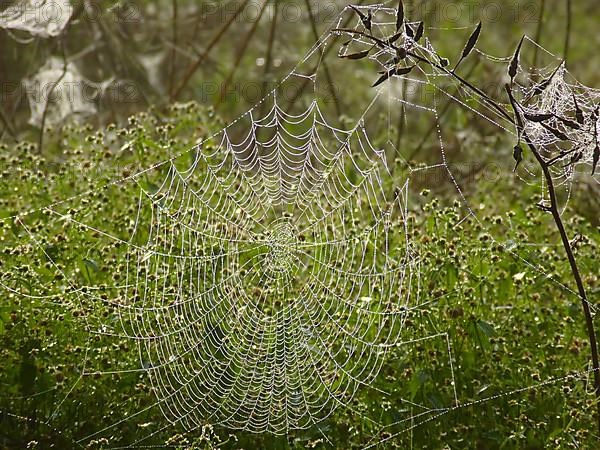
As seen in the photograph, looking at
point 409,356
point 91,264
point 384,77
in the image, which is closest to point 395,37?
point 384,77

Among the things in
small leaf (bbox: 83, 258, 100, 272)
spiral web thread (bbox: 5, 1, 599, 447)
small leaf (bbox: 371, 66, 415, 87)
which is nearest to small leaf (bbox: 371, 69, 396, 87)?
small leaf (bbox: 371, 66, 415, 87)

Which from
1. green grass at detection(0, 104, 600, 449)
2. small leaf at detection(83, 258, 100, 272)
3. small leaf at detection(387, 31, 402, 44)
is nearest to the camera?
small leaf at detection(387, 31, 402, 44)

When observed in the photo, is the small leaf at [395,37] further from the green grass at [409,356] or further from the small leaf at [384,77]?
the green grass at [409,356]

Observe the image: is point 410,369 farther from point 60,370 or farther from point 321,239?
point 60,370

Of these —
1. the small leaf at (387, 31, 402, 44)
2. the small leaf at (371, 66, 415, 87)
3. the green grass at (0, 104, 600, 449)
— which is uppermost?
the small leaf at (387, 31, 402, 44)

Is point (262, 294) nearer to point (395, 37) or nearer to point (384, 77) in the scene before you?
point (384, 77)

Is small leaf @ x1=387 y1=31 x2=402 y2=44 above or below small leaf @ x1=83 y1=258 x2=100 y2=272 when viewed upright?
above

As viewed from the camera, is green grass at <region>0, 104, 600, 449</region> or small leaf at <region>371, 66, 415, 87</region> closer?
small leaf at <region>371, 66, 415, 87</region>

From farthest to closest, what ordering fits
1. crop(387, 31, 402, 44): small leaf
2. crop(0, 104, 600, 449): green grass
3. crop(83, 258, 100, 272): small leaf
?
crop(83, 258, 100, 272): small leaf → crop(0, 104, 600, 449): green grass → crop(387, 31, 402, 44): small leaf

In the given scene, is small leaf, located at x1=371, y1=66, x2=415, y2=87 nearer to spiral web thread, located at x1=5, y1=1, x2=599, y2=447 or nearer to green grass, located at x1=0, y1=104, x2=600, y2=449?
spiral web thread, located at x1=5, y1=1, x2=599, y2=447
